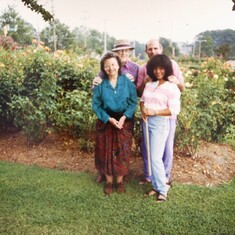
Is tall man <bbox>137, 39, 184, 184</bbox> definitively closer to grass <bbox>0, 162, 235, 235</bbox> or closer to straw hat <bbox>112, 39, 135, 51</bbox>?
straw hat <bbox>112, 39, 135, 51</bbox>

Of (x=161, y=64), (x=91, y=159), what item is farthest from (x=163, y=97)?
(x=91, y=159)

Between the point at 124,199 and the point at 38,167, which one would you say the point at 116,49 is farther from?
the point at 38,167

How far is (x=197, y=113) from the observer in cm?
535

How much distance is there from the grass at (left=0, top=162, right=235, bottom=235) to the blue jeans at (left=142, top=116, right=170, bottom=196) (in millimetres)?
297

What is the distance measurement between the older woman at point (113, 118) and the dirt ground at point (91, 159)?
629mm

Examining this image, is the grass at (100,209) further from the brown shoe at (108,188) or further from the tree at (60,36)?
the tree at (60,36)

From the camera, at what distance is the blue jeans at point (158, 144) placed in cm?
403

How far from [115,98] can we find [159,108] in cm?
55

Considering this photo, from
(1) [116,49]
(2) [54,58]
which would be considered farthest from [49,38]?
(1) [116,49]

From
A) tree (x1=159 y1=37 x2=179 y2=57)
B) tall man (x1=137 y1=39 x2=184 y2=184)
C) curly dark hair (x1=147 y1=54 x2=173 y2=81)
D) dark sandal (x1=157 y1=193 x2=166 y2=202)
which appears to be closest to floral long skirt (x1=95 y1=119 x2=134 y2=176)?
tall man (x1=137 y1=39 x2=184 y2=184)

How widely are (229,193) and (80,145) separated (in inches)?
94.5

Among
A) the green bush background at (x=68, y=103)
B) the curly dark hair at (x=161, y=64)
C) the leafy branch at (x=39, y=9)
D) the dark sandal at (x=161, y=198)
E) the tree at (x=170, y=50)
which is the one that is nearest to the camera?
the leafy branch at (x=39, y=9)

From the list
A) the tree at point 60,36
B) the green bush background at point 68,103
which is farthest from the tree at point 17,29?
the green bush background at point 68,103

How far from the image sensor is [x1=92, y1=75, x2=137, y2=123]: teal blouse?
4145 millimetres
